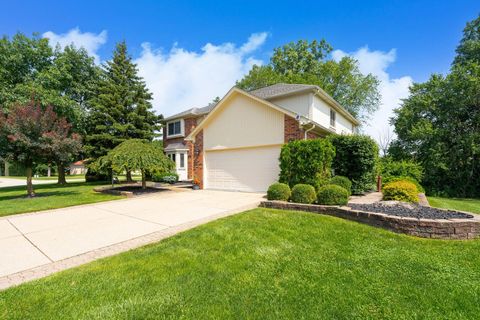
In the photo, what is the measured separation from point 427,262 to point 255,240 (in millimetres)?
2864

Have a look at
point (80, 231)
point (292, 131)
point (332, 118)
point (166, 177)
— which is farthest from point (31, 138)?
point (332, 118)

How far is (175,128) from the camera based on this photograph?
75.0 feet

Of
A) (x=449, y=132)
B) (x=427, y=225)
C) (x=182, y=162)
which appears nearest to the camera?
(x=427, y=225)

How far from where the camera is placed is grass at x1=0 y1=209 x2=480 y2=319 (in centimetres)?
241

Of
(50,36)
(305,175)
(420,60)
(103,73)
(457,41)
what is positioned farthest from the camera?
(457,41)

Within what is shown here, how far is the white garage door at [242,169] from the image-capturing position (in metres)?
10.8

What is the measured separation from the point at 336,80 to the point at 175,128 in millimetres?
20308

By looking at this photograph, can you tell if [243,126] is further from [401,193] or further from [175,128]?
[175,128]

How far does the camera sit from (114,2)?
10.2m

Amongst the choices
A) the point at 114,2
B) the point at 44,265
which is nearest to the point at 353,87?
the point at 114,2

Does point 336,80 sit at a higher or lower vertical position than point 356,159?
higher

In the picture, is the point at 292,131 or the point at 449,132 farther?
the point at 449,132

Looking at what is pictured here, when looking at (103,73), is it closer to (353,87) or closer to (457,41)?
(353,87)

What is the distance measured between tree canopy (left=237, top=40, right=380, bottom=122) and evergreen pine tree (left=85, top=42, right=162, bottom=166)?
14546 mm
